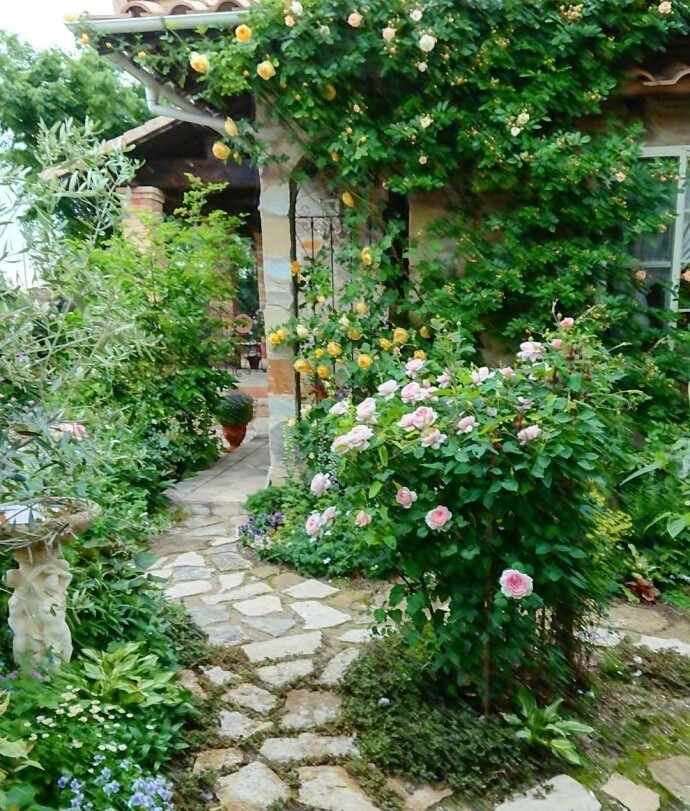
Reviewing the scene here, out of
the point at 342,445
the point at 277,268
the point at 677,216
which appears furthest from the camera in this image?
the point at 277,268

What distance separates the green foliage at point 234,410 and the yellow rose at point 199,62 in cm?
327

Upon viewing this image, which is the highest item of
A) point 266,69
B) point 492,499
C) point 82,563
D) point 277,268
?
point 266,69

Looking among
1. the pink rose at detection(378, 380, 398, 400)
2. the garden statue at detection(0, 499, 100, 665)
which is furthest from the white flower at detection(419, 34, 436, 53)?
the garden statue at detection(0, 499, 100, 665)

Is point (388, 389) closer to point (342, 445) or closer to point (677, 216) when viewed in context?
point (342, 445)

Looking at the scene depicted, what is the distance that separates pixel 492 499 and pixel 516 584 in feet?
0.91

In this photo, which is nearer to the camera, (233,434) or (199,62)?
(199,62)

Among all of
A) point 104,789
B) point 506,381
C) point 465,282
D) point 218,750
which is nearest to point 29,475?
point 104,789

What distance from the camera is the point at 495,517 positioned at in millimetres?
2412

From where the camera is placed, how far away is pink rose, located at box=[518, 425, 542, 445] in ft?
7.43

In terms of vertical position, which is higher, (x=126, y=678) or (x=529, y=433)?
(x=529, y=433)

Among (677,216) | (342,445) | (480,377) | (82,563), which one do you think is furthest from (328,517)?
(677,216)

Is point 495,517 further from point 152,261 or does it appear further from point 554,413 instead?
point 152,261

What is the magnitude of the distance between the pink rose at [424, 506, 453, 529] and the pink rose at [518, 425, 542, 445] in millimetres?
341

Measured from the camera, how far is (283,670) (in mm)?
3014
